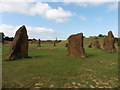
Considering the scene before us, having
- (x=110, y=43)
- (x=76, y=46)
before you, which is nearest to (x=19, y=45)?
(x=76, y=46)

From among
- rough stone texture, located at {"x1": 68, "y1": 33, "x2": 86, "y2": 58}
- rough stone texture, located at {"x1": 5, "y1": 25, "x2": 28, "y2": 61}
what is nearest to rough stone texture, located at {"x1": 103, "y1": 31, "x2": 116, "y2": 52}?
rough stone texture, located at {"x1": 68, "y1": 33, "x2": 86, "y2": 58}

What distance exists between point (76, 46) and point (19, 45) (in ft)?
24.5

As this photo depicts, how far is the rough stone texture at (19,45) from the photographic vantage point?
15070 mm

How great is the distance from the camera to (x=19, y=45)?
52.1 feet

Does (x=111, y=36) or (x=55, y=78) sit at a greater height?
(x=111, y=36)

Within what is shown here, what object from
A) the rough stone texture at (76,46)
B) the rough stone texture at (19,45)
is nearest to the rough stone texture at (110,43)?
the rough stone texture at (76,46)

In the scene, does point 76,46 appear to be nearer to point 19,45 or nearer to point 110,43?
point 19,45

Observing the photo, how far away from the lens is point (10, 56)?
14.4m

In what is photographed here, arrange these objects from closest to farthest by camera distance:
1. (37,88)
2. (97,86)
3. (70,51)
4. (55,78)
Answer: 1. (37,88)
2. (97,86)
3. (55,78)
4. (70,51)

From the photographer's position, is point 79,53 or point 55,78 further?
point 79,53

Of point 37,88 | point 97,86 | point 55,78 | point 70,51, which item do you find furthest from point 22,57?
point 97,86

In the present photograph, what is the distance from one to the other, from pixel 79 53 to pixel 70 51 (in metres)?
1.79

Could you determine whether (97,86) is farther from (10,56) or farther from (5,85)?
(10,56)

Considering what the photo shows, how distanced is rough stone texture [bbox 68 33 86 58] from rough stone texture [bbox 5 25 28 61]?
6382mm
